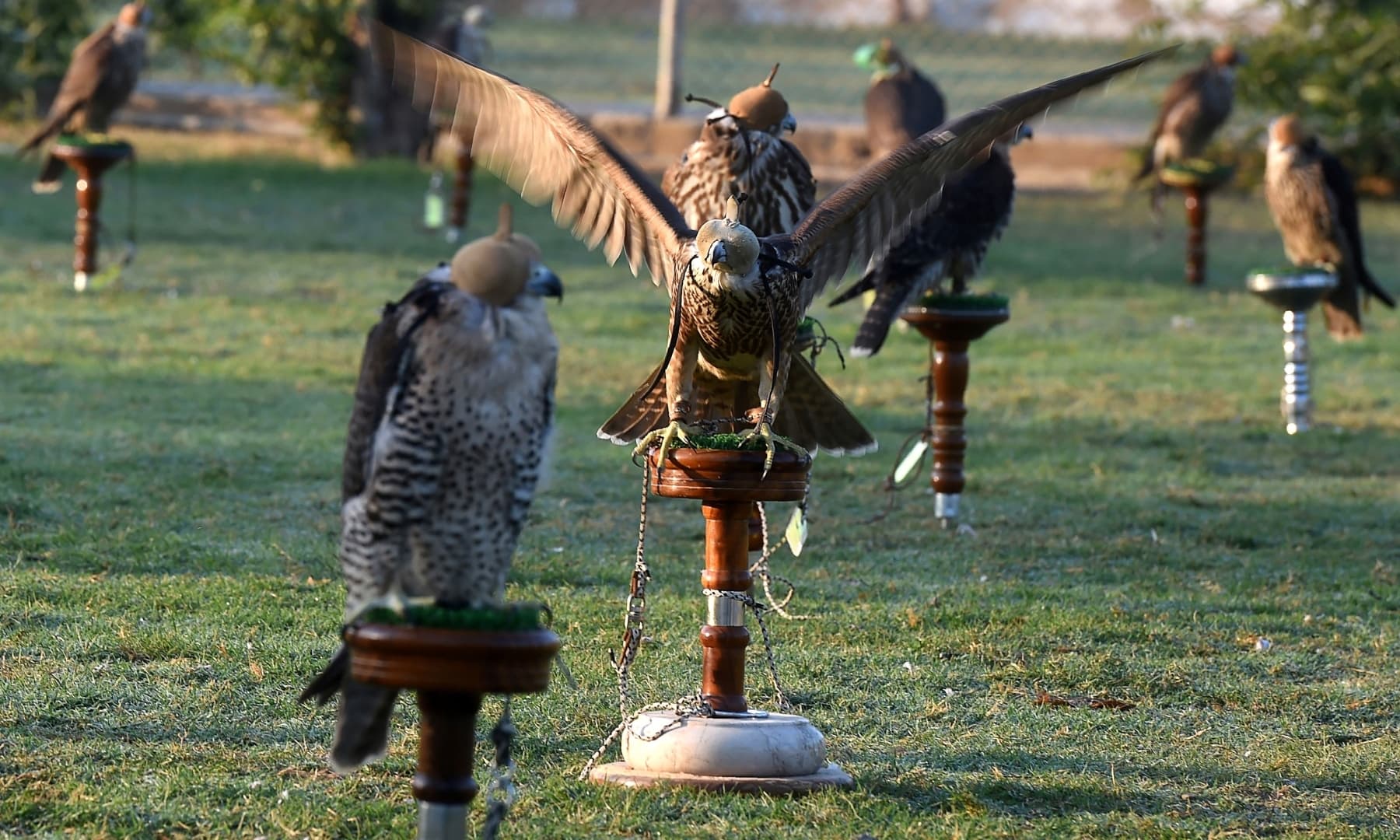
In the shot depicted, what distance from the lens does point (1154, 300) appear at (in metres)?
13.2

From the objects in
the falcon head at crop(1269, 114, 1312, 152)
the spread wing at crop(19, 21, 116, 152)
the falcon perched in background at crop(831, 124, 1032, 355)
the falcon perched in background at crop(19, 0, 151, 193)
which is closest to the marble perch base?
the falcon perched in background at crop(831, 124, 1032, 355)

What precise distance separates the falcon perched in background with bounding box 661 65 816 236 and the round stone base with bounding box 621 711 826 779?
1807 mm

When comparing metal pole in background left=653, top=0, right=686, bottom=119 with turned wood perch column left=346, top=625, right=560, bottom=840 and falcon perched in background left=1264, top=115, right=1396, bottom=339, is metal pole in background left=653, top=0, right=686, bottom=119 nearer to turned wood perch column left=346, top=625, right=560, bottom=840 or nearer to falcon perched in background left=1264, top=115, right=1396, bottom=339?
falcon perched in background left=1264, top=115, right=1396, bottom=339

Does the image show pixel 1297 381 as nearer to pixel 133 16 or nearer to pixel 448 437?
pixel 448 437

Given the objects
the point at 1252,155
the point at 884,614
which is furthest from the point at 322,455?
the point at 1252,155

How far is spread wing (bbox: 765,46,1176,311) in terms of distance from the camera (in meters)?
4.56

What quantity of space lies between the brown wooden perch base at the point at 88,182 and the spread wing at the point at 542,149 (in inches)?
246

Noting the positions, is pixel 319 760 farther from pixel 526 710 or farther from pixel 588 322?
pixel 588 322

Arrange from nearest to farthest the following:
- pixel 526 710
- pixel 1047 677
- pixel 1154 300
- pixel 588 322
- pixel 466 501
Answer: pixel 466 501 < pixel 526 710 < pixel 1047 677 < pixel 588 322 < pixel 1154 300

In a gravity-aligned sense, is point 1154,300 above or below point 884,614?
above

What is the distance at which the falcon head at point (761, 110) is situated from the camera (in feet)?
17.8

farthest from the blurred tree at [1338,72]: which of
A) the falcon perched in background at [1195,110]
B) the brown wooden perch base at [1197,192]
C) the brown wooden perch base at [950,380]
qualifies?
the brown wooden perch base at [950,380]

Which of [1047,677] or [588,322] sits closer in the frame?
[1047,677]

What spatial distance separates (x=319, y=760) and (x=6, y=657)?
117cm
